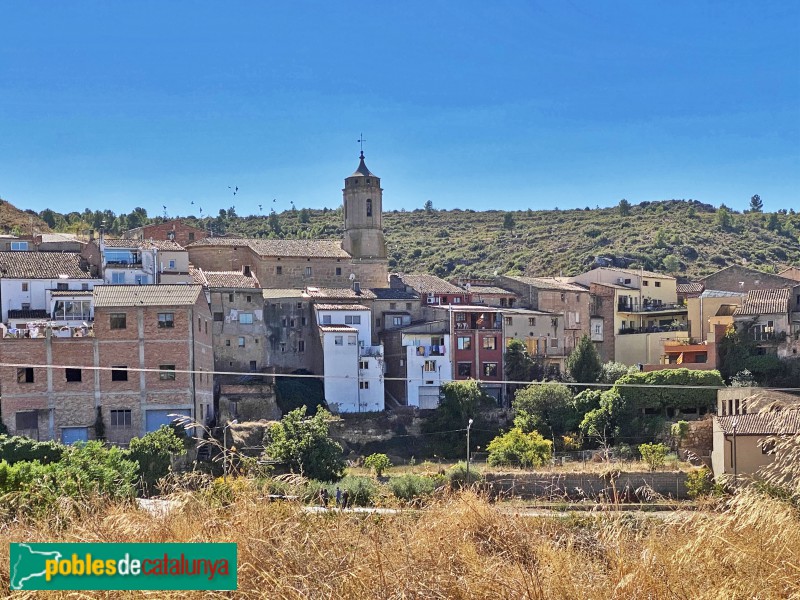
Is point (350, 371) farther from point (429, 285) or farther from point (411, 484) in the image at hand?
point (411, 484)

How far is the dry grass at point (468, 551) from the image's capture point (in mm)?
8516

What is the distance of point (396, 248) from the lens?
94625 millimetres

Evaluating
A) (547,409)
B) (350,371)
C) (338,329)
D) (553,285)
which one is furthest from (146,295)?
(553,285)

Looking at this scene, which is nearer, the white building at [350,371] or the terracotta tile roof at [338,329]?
the white building at [350,371]

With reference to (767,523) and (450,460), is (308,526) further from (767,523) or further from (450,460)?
(450,460)

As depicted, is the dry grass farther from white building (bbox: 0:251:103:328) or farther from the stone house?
white building (bbox: 0:251:103:328)

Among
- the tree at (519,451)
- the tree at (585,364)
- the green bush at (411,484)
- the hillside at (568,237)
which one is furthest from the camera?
the hillside at (568,237)

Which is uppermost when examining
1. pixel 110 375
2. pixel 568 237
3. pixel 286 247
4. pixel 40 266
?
pixel 568 237

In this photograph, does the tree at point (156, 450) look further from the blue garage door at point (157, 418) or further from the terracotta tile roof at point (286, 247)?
the terracotta tile roof at point (286, 247)

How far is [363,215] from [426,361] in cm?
1346

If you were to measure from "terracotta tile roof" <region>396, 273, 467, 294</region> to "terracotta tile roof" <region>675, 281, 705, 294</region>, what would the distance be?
1334 centimetres

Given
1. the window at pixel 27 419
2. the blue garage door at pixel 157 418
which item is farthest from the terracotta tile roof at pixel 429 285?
the window at pixel 27 419

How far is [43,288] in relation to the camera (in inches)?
1738

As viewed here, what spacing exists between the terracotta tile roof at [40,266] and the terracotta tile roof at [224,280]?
4765 millimetres
